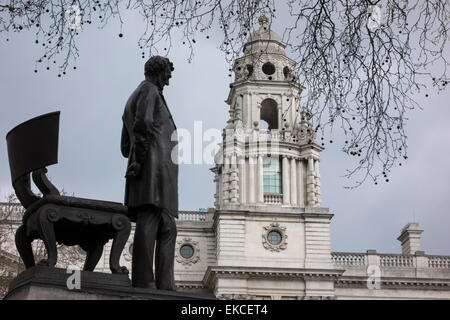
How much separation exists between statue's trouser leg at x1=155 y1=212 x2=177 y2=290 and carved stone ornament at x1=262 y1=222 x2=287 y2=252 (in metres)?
35.4

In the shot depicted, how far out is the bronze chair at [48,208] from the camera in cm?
833

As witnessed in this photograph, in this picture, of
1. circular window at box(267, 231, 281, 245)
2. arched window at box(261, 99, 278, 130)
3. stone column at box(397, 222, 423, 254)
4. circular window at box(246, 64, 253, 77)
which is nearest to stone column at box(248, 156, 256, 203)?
circular window at box(267, 231, 281, 245)

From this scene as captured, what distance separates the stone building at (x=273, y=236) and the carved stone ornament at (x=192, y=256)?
0.06m

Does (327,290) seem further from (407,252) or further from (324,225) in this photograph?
(407,252)

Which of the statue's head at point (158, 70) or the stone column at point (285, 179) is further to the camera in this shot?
the stone column at point (285, 179)

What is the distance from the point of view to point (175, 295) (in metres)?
8.49

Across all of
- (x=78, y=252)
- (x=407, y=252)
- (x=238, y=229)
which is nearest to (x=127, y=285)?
(x=78, y=252)

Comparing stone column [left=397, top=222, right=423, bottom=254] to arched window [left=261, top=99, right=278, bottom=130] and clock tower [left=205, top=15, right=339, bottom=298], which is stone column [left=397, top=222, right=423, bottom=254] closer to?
clock tower [left=205, top=15, right=339, bottom=298]

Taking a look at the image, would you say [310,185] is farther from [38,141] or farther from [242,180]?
[38,141]

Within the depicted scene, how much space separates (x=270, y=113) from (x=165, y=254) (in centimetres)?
4099

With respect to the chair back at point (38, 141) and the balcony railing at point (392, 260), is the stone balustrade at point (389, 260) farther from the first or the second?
the chair back at point (38, 141)

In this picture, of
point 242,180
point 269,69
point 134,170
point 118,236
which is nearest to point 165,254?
point 118,236

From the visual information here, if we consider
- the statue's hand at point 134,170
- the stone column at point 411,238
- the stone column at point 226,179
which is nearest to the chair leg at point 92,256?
the statue's hand at point 134,170
